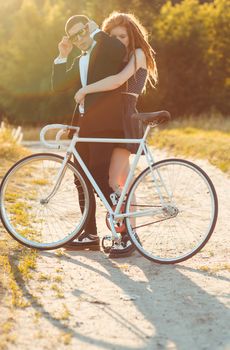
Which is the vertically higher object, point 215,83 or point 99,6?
point 99,6

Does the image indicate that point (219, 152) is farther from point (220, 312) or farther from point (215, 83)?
point (215, 83)

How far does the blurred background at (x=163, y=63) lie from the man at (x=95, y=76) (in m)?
21.1

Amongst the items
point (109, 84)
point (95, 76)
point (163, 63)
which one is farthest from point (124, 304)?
point (163, 63)

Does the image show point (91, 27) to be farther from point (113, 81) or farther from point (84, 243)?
point (84, 243)

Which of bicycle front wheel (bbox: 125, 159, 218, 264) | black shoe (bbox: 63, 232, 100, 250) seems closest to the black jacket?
bicycle front wheel (bbox: 125, 159, 218, 264)

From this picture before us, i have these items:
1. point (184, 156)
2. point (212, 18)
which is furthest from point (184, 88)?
point (184, 156)

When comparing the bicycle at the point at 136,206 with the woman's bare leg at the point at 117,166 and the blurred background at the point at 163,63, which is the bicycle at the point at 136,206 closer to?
the woman's bare leg at the point at 117,166

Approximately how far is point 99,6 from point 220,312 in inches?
Answer: 1126

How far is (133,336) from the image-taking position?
375 cm

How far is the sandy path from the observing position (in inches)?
145

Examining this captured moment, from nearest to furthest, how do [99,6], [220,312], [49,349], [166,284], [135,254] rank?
1. [49,349]
2. [220,312]
3. [166,284]
4. [135,254]
5. [99,6]

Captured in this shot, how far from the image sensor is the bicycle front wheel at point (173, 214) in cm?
519

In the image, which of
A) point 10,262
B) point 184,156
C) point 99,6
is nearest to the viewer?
point 10,262

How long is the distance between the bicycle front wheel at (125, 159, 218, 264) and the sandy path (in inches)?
6.0
